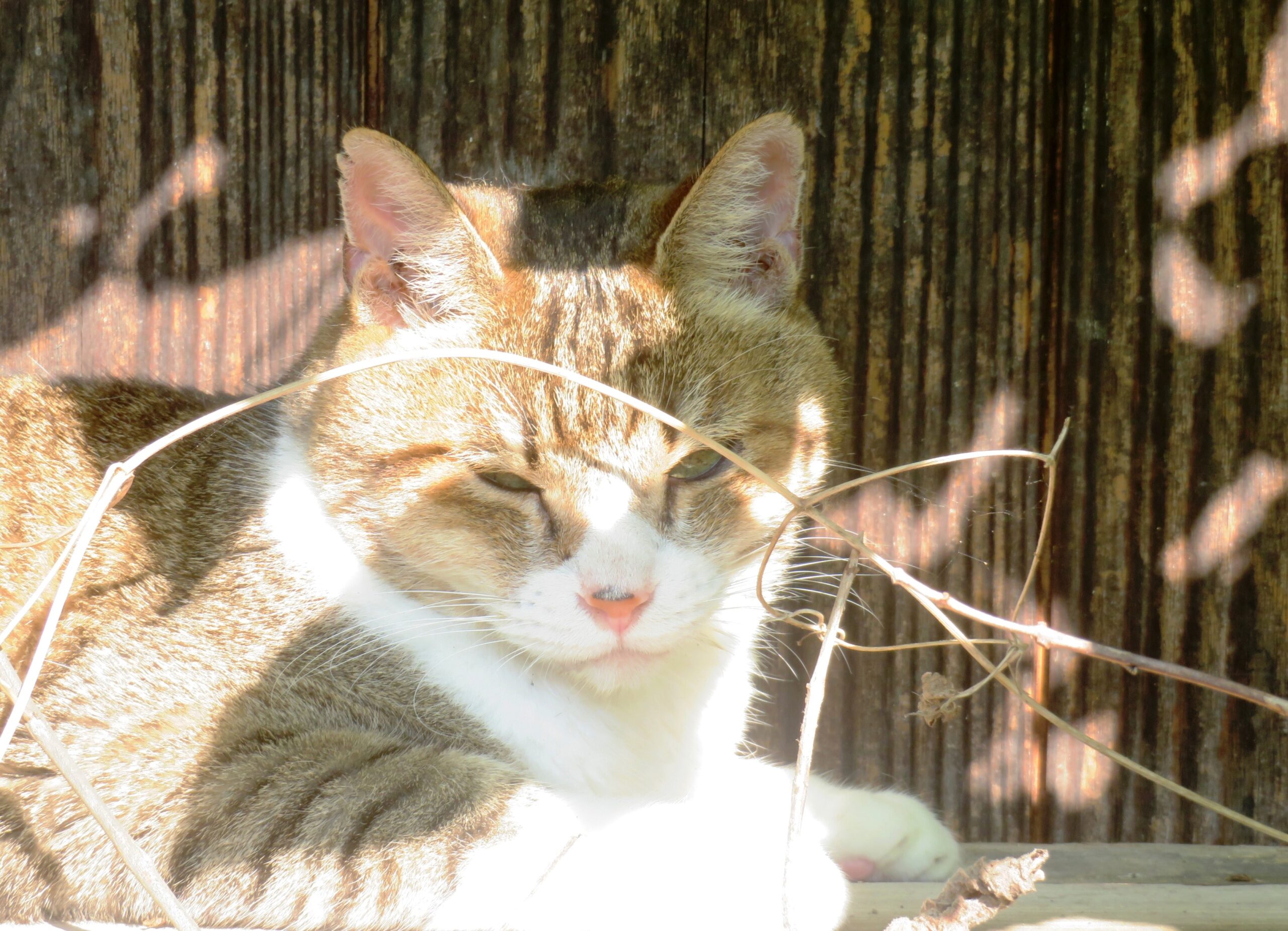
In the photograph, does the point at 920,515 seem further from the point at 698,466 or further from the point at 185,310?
the point at 185,310

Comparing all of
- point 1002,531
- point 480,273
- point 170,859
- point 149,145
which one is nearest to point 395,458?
point 480,273

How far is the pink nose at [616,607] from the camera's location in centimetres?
208

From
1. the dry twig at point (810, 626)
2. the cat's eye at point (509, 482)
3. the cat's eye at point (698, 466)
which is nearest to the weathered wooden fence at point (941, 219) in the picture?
the cat's eye at point (698, 466)

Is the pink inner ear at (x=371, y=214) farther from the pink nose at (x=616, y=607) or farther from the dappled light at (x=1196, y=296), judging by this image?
the dappled light at (x=1196, y=296)

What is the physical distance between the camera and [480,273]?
2.34 metres

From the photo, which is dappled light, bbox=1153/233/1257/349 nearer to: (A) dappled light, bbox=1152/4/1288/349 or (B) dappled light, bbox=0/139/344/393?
(A) dappled light, bbox=1152/4/1288/349

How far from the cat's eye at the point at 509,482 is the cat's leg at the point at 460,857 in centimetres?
53

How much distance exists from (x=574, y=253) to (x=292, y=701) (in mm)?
1069

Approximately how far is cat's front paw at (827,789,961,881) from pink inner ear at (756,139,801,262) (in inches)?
46.3

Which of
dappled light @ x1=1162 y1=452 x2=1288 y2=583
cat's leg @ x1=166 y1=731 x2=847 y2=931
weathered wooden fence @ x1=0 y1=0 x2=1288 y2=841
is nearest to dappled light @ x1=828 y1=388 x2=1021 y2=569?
weathered wooden fence @ x1=0 y1=0 x2=1288 y2=841

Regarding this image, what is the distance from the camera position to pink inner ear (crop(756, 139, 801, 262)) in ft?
7.57

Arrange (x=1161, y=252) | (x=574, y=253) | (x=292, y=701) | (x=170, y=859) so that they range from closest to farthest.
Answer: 1. (x=170, y=859)
2. (x=292, y=701)
3. (x=574, y=253)
4. (x=1161, y=252)

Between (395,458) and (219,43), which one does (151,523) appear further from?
(219,43)

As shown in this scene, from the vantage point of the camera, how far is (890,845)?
2.42m
